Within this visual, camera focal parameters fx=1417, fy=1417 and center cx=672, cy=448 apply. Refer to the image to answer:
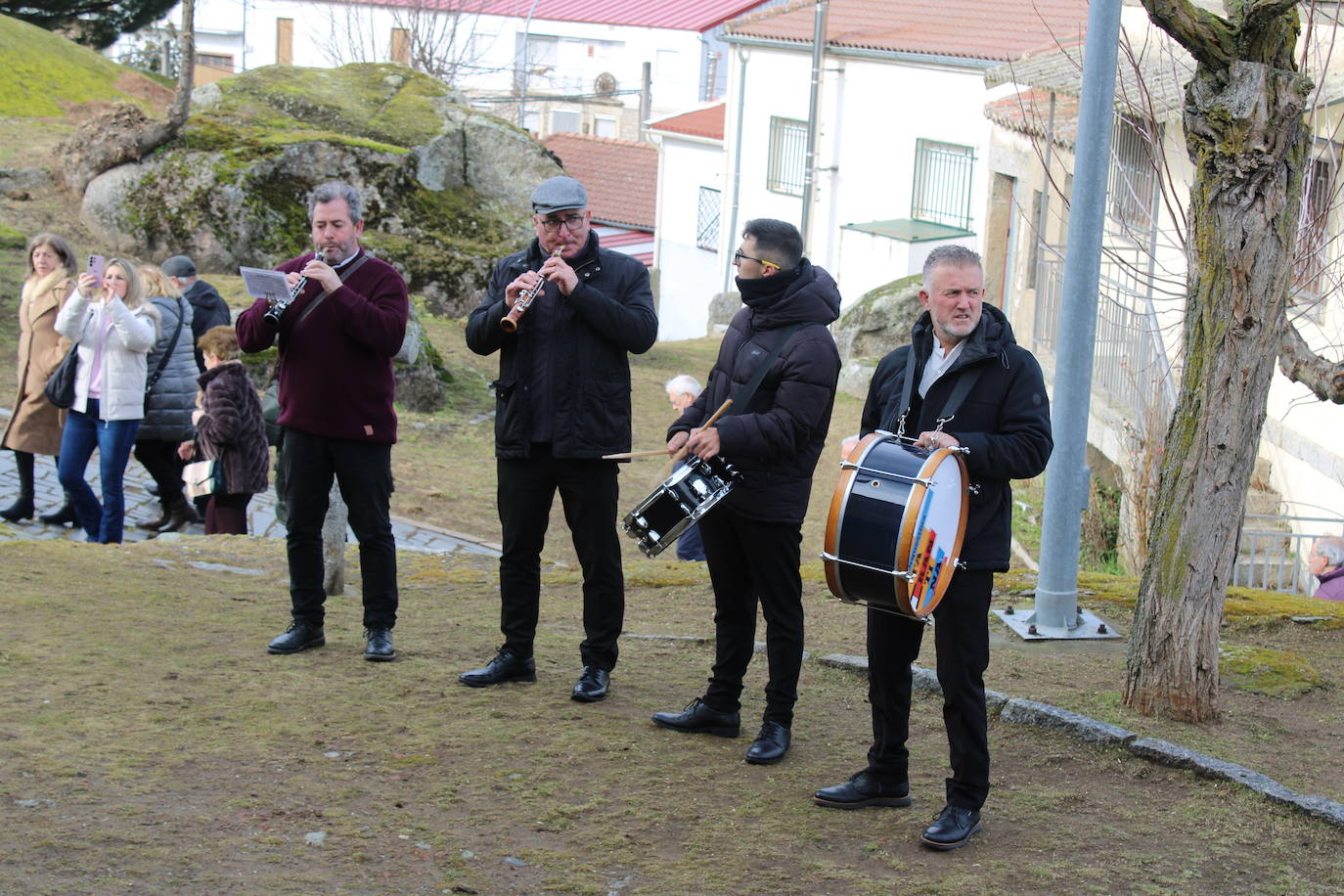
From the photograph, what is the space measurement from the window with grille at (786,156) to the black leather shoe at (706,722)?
2891 cm

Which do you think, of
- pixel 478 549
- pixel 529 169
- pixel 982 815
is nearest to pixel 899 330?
pixel 529 169

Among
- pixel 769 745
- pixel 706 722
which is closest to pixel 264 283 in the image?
pixel 706 722

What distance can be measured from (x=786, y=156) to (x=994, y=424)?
99.6 ft

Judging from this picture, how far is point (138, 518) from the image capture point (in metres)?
10.0

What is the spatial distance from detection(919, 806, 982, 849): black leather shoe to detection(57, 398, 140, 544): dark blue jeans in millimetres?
6239

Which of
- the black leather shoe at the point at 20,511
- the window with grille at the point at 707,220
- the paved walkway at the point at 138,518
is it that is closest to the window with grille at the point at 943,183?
the window with grille at the point at 707,220

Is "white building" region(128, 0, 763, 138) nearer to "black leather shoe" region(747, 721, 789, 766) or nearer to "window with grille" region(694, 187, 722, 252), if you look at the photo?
"window with grille" region(694, 187, 722, 252)

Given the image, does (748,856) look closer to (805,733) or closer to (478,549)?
(805,733)

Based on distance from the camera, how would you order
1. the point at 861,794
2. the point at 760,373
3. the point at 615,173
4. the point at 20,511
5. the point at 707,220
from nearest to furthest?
the point at 861,794, the point at 760,373, the point at 20,511, the point at 707,220, the point at 615,173

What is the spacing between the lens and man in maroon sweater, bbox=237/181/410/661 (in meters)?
5.59

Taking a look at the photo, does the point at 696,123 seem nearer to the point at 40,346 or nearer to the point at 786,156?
the point at 786,156

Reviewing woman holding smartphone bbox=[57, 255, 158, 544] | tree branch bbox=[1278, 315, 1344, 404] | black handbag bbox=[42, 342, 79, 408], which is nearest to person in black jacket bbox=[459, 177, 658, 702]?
tree branch bbox=[1278, 315, 1344, 404]

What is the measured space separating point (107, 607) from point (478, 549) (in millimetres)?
4233

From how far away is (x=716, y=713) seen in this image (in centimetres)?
521
